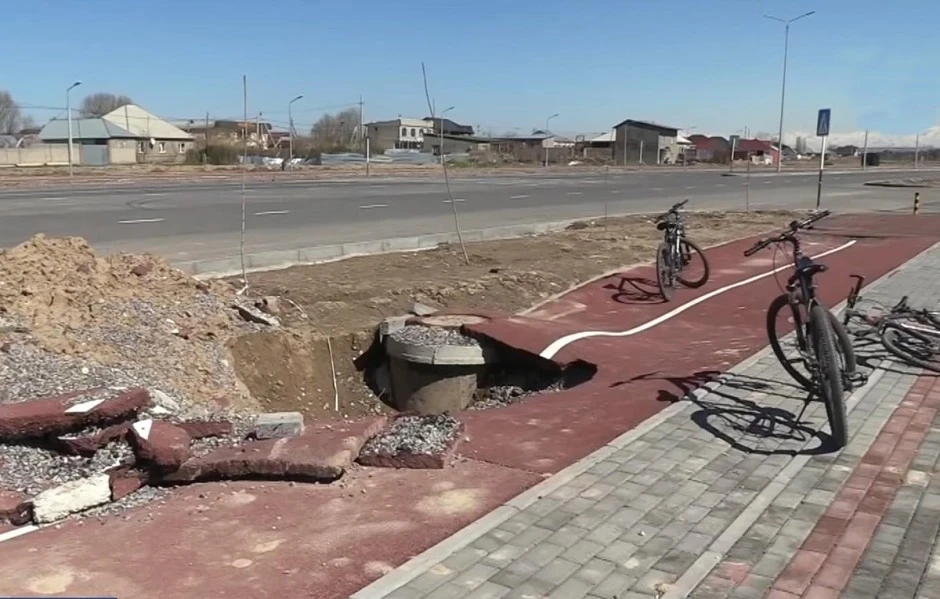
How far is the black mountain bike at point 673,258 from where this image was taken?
12031 mm

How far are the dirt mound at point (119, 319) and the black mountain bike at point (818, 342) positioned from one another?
178 inches

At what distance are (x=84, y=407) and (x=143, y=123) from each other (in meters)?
94.9

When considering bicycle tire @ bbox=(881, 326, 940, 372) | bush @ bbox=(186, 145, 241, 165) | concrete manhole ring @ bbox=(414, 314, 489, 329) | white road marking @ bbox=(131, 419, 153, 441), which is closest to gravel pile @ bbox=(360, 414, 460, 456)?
white road marking @ bbox=(131, 419, 153, 441)

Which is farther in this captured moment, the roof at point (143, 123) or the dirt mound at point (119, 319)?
the roof at point (143, 123)

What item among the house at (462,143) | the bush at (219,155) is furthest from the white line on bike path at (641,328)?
the house at (462,143)

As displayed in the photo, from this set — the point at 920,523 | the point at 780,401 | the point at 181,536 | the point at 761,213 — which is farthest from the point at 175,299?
the point at 761,213

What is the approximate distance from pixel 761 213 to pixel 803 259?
2182 centimetres

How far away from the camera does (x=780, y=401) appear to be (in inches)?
257

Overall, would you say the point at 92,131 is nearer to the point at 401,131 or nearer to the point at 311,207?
the point at 401,131

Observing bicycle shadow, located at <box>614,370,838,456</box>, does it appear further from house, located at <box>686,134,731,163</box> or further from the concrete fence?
house, located at <box>686,134,731,163</box>

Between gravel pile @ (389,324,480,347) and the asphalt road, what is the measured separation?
20.3 feet

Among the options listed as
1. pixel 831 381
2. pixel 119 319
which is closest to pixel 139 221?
pixel 119 319

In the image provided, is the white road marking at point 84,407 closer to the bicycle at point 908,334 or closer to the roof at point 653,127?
the bicycle at point 908,334

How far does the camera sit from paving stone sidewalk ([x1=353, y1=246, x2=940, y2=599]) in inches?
147
